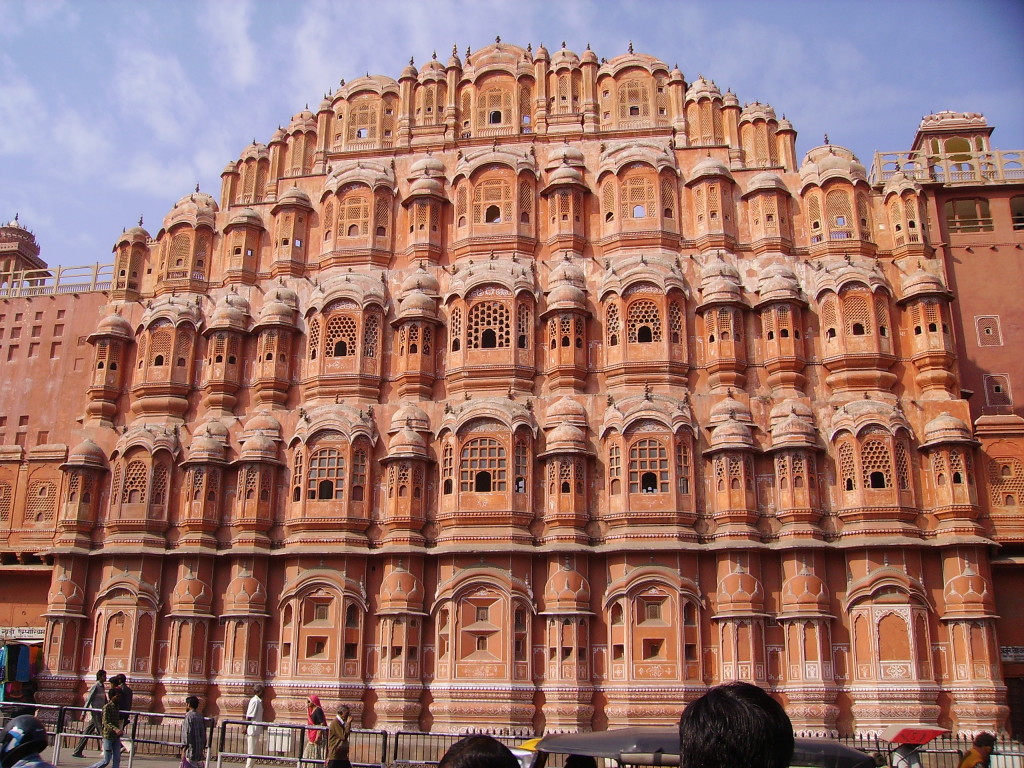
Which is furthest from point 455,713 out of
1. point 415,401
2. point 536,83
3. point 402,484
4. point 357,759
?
point 536,83

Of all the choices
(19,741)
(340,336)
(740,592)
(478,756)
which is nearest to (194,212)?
(340,336)

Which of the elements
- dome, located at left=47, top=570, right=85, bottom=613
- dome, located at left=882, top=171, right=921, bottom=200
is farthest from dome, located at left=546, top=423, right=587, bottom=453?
dome, located at left=47, top=570, right=85, bottom=613

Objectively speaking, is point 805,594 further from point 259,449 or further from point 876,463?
point 259,449

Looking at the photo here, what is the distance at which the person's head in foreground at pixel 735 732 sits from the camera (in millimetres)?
3832

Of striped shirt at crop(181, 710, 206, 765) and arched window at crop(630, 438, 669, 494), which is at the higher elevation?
arched window at crop(630, 438, 669, 494)

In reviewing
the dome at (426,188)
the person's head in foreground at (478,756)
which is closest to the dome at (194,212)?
the dome at (426,188)

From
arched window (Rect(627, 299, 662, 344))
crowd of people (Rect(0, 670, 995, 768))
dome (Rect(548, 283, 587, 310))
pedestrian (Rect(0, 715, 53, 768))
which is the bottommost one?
pedestrian (Rect(0, 715, 53, 768))

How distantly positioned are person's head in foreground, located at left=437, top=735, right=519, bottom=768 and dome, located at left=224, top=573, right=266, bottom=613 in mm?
21625

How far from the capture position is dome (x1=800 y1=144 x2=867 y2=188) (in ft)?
91.3

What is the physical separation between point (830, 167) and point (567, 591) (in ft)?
46.6

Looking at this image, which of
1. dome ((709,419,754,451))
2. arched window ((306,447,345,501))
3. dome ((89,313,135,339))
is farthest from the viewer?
dome ((89,313,135,339))

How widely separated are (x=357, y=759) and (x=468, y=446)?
806cm

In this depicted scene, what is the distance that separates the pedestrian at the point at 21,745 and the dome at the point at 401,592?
18.3 metres

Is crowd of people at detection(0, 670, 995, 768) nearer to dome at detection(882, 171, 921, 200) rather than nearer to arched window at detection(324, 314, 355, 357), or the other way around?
arched window at detection(324, 314, 355, 357)
